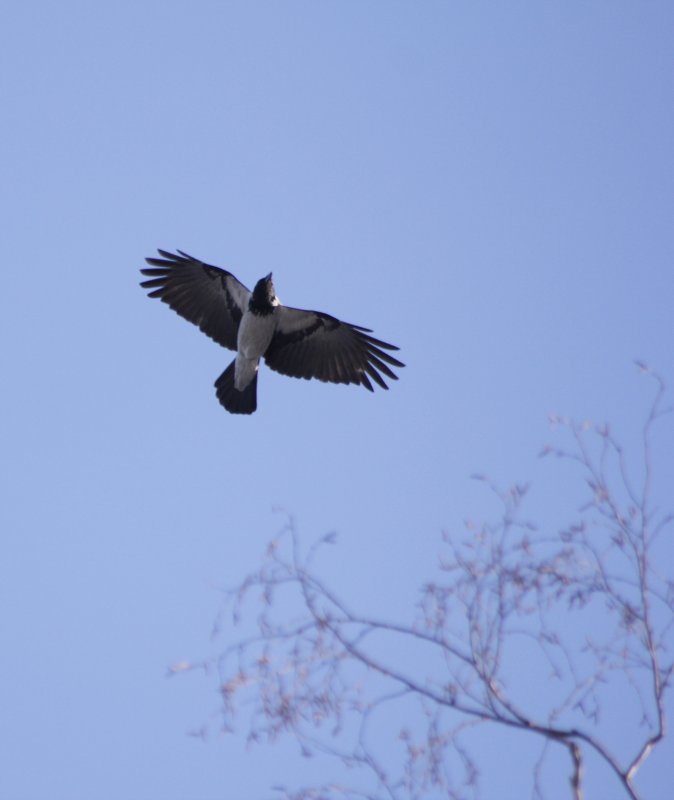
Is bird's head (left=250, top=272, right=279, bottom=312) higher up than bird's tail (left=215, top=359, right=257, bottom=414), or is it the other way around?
bird's head (left=250, top=272, right=279, bottom=312)

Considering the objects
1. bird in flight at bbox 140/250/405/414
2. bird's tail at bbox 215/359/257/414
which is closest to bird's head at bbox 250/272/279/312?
bird in flight at bbox 140/250/405/414

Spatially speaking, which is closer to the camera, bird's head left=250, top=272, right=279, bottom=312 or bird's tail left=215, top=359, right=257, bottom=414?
bird's head left=250, top=272, right=279, bottom=312

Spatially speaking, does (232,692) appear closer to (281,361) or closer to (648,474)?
(648,474)

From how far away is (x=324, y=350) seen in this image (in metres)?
12.4

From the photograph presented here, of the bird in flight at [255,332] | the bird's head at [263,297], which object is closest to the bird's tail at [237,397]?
the bird in flight at [255,332]

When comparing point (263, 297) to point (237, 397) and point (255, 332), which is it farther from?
point (237, 397)

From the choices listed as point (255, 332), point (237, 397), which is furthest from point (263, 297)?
point (237, 397)

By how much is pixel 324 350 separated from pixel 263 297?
860 millimetres

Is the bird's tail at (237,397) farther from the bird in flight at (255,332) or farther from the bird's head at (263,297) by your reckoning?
the bird's head at (263,297)

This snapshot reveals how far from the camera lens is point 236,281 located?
12.5 meters

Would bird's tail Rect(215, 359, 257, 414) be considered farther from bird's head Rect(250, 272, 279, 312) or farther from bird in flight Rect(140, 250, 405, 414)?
bird's head Rect(250, 272, 279, 312)

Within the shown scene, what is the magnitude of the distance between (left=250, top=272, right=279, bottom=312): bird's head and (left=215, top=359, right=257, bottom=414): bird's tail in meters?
0.68

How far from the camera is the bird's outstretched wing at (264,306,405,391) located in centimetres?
1218

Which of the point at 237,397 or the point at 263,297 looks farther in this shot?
the point at 237,397
